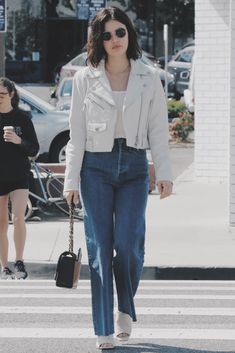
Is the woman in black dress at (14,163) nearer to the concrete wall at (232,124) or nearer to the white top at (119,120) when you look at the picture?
the white top at (119,120)

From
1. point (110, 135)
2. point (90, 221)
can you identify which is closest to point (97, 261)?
point (90, 221)

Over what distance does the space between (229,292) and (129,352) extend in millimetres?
2895

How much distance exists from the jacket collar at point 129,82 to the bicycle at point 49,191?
24.9 ft

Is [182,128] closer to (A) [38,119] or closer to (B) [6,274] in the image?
(A) [38,119]

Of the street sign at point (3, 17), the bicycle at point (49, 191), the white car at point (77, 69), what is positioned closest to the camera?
the street sign at point (3, 17)

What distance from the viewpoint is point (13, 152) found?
10547mm

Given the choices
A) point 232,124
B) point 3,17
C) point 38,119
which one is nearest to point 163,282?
point 232,124

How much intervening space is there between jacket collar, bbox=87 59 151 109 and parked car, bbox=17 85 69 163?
12511 millimetres

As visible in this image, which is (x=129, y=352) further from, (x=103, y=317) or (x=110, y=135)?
(x=110, y=135)

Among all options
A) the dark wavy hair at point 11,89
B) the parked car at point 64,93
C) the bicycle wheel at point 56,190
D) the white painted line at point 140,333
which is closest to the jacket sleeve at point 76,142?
the white painted line at point 140,333

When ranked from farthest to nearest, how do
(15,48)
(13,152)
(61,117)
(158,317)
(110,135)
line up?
(15,48) < (61,117) < (13,152) < (158,317) < (110,135)

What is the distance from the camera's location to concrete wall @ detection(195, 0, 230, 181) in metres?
18.4

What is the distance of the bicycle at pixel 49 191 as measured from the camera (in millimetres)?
14777

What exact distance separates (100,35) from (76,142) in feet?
2.12
